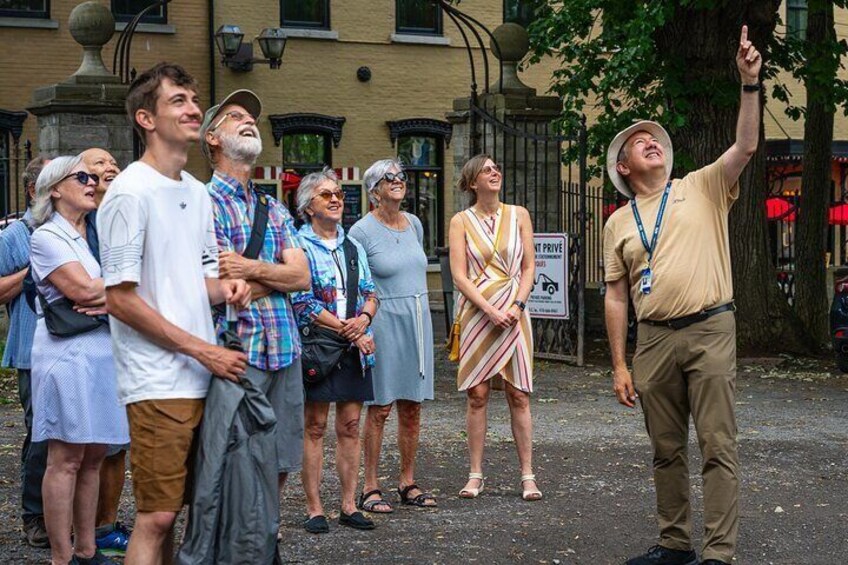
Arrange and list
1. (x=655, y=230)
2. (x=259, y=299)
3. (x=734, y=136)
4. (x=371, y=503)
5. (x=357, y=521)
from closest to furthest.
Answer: (x=259, y=299), (x=655, y=230), (x=357, y=521), (x=371, y=503), (x=734, y=136)

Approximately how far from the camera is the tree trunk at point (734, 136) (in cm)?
1692

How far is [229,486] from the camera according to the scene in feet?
16.6

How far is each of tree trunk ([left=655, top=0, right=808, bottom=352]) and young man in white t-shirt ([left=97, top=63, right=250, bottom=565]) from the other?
40.0 ft

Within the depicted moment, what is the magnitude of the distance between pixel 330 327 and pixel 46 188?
1.70 m

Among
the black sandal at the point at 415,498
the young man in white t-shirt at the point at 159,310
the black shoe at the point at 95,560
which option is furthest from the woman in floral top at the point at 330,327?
the young man in white t-shirt at the point at 159,310

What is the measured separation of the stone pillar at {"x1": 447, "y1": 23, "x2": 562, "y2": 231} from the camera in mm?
17625

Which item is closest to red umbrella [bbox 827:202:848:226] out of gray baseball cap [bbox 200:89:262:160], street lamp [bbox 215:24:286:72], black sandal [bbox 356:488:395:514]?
street lamp [bbox 215:24:286:72]

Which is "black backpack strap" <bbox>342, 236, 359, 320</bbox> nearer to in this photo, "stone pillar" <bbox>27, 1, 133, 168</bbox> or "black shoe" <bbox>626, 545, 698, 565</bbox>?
"black shoe" <bbox>626, 545, 698, 565</bbox>

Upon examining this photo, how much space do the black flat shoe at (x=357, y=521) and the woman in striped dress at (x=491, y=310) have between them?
0.99 meters

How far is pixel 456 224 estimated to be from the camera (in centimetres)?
905

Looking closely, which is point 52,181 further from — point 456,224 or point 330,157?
point 330,157

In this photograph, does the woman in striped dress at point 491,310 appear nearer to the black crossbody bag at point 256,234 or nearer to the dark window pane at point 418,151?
the black crossbody bag at point 256,234

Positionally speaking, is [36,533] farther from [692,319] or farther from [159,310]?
[692,319]

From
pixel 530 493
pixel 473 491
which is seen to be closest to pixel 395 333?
pixel 473 491
